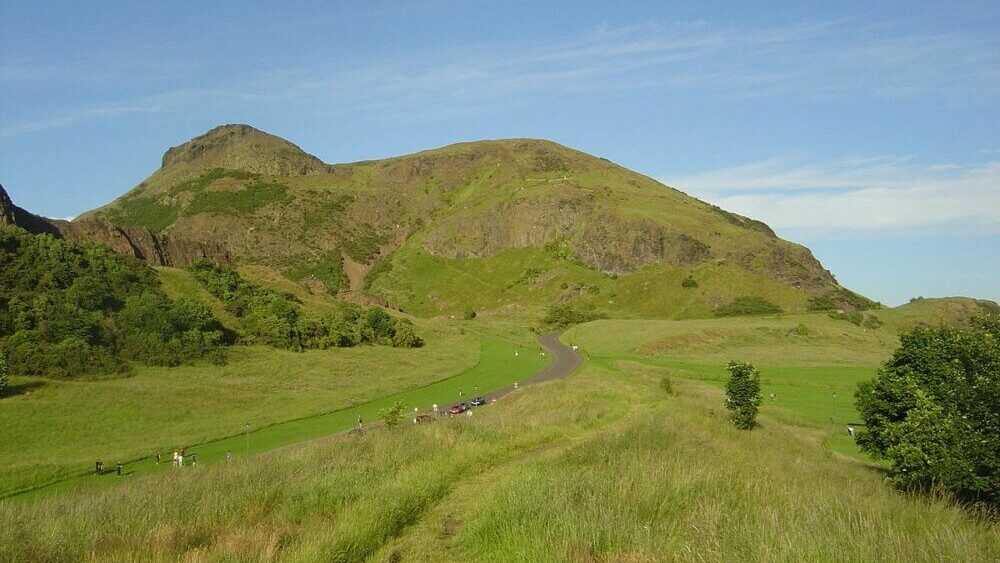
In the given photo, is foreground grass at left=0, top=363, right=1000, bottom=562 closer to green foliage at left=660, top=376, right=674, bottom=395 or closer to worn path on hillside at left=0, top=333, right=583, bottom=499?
worn path on hillside at left=0, top=333, right=583, bottom=499

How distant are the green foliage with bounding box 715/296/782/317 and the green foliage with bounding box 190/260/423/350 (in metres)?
80.4

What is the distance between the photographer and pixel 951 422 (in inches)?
974

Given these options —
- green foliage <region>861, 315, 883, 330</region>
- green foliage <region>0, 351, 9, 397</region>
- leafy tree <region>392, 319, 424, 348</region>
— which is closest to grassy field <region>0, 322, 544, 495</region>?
green foliage <region>0, 351, 9, 397</region>

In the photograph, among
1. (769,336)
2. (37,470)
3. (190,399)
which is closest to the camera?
(37,470)

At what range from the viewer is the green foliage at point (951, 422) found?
23688 millimetres

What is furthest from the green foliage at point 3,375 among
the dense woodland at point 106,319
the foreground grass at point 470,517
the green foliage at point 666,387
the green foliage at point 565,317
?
the green foliage at point 565,317

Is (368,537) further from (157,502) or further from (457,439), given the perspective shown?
(457,439)

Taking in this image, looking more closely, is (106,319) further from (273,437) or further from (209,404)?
(273,437)

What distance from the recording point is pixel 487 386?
65.8 m

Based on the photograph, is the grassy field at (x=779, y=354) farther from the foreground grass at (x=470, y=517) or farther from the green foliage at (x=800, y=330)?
the foreground grass at (x=470, y=517)

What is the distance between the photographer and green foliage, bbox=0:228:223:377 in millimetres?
50719

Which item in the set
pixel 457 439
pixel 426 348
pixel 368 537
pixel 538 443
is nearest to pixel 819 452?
pixel 538 443

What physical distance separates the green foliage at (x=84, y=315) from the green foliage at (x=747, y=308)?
110997 mm

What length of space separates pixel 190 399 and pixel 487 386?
1107 inches
